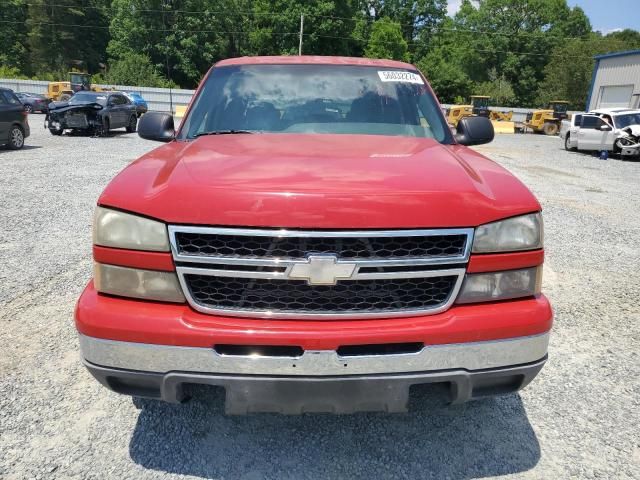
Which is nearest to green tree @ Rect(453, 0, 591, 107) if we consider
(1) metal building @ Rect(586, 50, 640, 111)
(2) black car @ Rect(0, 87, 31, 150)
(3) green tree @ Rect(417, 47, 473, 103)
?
(3) green tree @ Rect(417, 47, 473, 103)

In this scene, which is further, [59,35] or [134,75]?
[59,35]

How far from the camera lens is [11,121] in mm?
12859

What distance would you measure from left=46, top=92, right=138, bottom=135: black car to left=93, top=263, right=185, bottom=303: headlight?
15823 millimetres

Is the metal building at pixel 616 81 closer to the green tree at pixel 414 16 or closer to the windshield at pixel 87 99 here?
the windshield at pixel 87 99

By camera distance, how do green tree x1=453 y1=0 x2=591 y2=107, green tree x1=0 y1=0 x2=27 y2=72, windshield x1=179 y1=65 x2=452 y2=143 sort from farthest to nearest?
green tree x1=453 y1=0 x2=591 y2=107 → green tree x1=0 y1=0 x2=27 y2=72 → windshield x1=179 y1=65 x2=452 y2=143

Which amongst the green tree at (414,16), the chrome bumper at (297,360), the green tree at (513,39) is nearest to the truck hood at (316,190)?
the chrome bumper at (297,360)

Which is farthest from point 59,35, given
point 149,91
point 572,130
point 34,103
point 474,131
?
point 474,131

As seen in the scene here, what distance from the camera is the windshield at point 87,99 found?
57.3 ft

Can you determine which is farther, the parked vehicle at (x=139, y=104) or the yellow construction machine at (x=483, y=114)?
the yellow construction machine at (x=483, y=114)

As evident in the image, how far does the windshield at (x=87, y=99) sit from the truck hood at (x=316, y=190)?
57.1 feet

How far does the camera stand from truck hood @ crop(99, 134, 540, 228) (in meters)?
1.80

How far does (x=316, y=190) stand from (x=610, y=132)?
770 inches

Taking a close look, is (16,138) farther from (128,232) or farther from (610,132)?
(610,132)

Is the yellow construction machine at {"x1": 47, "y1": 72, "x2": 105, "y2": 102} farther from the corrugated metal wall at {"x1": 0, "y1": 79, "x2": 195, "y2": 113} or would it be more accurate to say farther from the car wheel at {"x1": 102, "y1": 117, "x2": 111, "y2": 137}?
the car wheel at {"x1": 102, "y1": 117, "x2": 111, "y2": 137}
